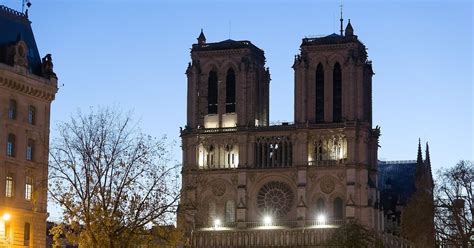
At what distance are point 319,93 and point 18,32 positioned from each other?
63.7 meters

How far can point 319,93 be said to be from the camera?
163 m

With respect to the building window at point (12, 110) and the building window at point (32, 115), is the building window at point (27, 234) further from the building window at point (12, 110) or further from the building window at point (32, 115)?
the building window at point (12, 110)

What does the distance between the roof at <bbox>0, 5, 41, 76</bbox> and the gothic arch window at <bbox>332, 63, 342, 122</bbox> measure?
2378 inches

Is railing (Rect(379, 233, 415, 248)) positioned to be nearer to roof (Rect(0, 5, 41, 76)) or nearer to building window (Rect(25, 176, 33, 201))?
roof (Rect(0, 5, 41, 76))

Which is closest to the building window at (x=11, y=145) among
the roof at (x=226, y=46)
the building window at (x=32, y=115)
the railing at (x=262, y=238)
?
the building window at (x=32, y=115)

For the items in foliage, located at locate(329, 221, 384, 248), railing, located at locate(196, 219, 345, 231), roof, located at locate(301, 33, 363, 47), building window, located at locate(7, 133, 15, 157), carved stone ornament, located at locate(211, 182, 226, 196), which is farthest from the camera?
carved stone ornament, located at locate(211, 182, 226, 196)

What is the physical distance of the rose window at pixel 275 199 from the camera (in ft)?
533

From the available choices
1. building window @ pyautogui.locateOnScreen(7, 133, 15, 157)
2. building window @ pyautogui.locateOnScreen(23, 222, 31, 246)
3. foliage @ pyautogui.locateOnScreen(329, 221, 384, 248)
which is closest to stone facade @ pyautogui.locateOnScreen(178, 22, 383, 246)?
foliage @ pyautogui.locateOnScreen(329, 221, 384, 248)

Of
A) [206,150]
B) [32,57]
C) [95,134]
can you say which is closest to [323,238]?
[206,150]

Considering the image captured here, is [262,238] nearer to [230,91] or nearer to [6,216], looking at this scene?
[230,91]

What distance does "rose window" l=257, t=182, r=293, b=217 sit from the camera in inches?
6393

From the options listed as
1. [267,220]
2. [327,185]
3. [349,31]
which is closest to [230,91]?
[349,31]

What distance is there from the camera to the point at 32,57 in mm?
106812

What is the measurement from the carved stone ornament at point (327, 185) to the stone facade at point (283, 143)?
0.13 m
